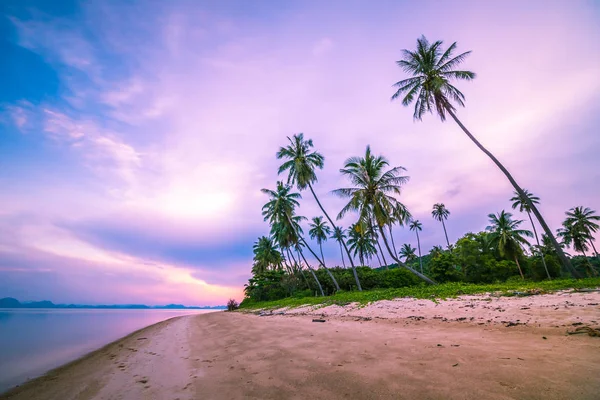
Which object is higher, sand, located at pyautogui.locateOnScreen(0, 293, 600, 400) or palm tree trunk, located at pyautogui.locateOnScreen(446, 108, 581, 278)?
palm tree trunk, located at pyautogui.locateOnScreen(446, 108, 581, 278)

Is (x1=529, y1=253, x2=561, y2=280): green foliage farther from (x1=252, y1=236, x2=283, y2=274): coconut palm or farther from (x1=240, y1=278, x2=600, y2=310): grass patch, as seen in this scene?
(x1=252, y1=236, x2=283, y2=274): coconut palm

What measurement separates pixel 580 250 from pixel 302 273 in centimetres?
4722

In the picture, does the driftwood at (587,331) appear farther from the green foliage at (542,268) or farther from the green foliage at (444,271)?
the green foliage at (542,268)

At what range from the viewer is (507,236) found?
113 ft

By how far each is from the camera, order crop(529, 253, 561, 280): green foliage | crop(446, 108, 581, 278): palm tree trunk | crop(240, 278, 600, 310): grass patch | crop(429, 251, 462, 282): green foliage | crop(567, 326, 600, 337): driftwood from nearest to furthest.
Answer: crop(567, 326, 600, 337): driftwood < crop(240, 278, 600, 310): grass patch < crop(446, 108, 581, 278): palm tree trunk < crop(429, 251, 462, 282): green foliage < crop(529, 253, 561, 280): green foliage

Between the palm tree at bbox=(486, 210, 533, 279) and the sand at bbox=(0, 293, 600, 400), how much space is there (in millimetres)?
35255

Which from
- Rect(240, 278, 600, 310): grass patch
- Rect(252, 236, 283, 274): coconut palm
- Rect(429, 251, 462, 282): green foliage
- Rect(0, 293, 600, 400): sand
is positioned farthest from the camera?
Rect(252, 236, 283, 274): coconut palm

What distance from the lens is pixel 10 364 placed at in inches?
302

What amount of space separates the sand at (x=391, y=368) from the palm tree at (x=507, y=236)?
35255 millimetres

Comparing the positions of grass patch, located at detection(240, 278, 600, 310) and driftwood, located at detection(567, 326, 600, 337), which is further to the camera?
grass patch, located at detection(240, 278, 600, 310)

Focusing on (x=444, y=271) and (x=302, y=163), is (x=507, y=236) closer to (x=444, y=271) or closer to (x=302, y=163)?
(x=444, y=271)

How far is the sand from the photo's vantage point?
2.61 m

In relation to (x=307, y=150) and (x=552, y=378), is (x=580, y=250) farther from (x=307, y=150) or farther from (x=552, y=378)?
(x=552, y=378)

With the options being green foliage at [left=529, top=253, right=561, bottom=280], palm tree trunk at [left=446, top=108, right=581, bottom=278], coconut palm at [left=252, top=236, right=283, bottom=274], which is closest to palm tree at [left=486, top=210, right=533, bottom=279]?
green foliage at [left=529, top=253, right=561, bottom=280]
